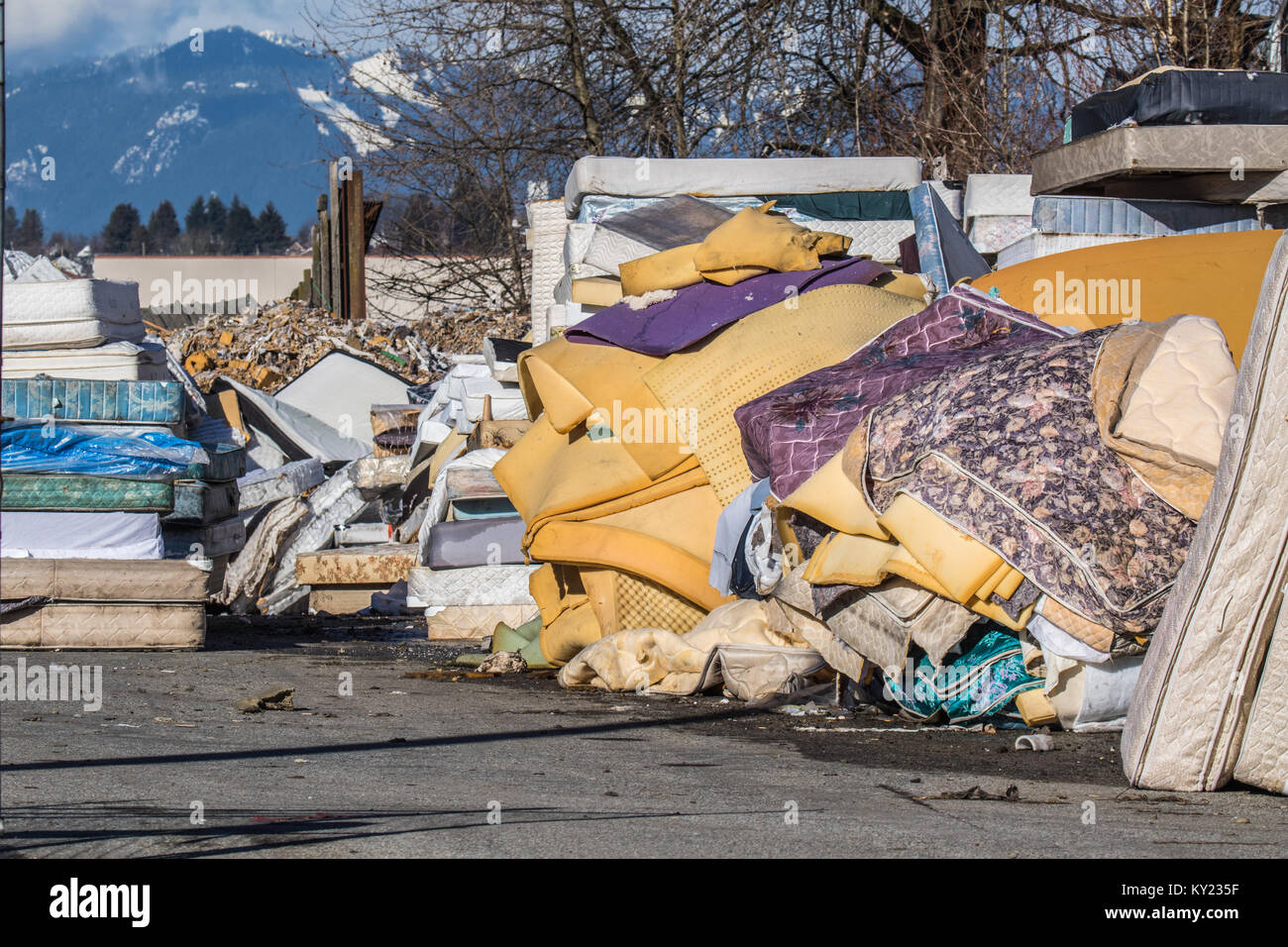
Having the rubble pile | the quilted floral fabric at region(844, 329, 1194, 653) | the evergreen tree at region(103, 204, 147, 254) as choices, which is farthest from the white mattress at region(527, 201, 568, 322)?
the evergreen tree at region(103, 204, 147, 254)

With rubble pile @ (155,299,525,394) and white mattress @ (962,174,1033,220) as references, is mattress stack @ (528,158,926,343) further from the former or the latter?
rubble pile @ (155,299,525,394)

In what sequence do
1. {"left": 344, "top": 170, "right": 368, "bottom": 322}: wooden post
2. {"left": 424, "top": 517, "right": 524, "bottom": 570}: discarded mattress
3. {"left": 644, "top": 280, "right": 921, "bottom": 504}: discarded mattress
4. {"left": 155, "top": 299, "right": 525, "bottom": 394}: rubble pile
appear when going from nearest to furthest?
{"left": 644, "top": 280, "right": 921, "bottom": 504}: discarded mattress, {"left": 424, "top": 517, "right": 524, "bottom": 570}: discarded mattress, {"left": 155, "top": 299, "right": 525, "bottom": 394}: rubble pile, {"left": 344, "top": 170, "right": 368, "bottom": 322}: wooden post

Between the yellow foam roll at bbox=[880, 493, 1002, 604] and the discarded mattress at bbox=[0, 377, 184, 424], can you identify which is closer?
the yellow foam roll at bbox=[880, 493, 1002, 604]

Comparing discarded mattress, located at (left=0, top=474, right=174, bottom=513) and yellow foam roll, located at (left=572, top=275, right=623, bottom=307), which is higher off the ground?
yellow foam roll, located at (left=572, top=275, right=623, bottom=307)

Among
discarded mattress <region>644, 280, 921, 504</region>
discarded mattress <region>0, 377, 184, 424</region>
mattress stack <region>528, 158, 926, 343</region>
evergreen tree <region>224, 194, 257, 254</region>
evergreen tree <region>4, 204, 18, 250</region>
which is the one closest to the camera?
evergreen tree <region>4, 204, 18, 250</region>

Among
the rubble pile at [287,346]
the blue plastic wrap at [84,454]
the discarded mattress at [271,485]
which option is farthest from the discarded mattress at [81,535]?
the rubble pile at [287,346]

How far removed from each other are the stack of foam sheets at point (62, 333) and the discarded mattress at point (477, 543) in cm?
239

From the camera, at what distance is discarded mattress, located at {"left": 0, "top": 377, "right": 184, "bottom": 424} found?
645cm

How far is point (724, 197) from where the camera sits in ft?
21.7

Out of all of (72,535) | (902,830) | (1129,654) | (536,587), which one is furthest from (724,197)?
(902,830)

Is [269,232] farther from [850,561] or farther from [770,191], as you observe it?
[850,561]

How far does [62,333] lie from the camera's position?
7.35m

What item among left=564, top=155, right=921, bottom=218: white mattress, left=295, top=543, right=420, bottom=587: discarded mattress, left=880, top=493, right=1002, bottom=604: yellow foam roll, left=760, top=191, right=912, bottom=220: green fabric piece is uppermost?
left=564, top=155, right=921, bottom=218: white mattress

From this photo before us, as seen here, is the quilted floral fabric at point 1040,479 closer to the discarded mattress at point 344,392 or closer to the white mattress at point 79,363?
the white mattress at point 79,363
